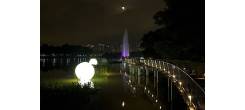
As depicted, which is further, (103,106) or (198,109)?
(103,106)
